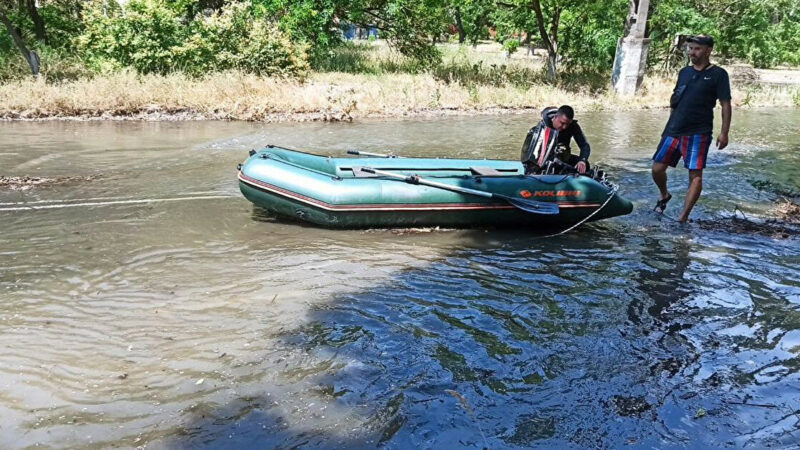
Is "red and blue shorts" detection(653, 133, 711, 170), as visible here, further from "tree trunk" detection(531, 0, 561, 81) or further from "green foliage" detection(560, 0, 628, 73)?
"green foliage" detection(560, 0, 628, 73)

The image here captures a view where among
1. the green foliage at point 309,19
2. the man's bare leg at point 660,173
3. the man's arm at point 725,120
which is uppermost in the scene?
the green foliage at point 309,19

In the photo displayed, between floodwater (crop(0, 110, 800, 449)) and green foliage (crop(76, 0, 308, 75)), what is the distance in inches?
300

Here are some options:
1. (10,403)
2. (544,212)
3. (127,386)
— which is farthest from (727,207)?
(10,403)

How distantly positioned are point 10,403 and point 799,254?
6489 millimetres

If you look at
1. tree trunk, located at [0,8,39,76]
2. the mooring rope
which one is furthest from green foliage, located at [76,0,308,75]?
the mooring rope

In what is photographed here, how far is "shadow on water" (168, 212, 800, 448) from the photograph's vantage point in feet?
11.3

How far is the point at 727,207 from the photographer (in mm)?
7875

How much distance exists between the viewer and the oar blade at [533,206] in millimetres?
6418

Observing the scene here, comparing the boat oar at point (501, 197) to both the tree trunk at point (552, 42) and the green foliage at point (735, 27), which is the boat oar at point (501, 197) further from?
the green foliage at point (735, 27)

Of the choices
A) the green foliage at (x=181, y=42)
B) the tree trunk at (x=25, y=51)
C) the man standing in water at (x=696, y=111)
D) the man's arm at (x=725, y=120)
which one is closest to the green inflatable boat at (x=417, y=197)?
the man standing in water at (x=696, y=111)

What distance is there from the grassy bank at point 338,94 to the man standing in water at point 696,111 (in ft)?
27.6

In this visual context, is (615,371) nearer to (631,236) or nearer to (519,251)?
(519,251)

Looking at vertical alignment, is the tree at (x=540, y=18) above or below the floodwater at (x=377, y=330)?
above

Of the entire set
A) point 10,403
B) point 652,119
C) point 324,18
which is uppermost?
point 324,18
